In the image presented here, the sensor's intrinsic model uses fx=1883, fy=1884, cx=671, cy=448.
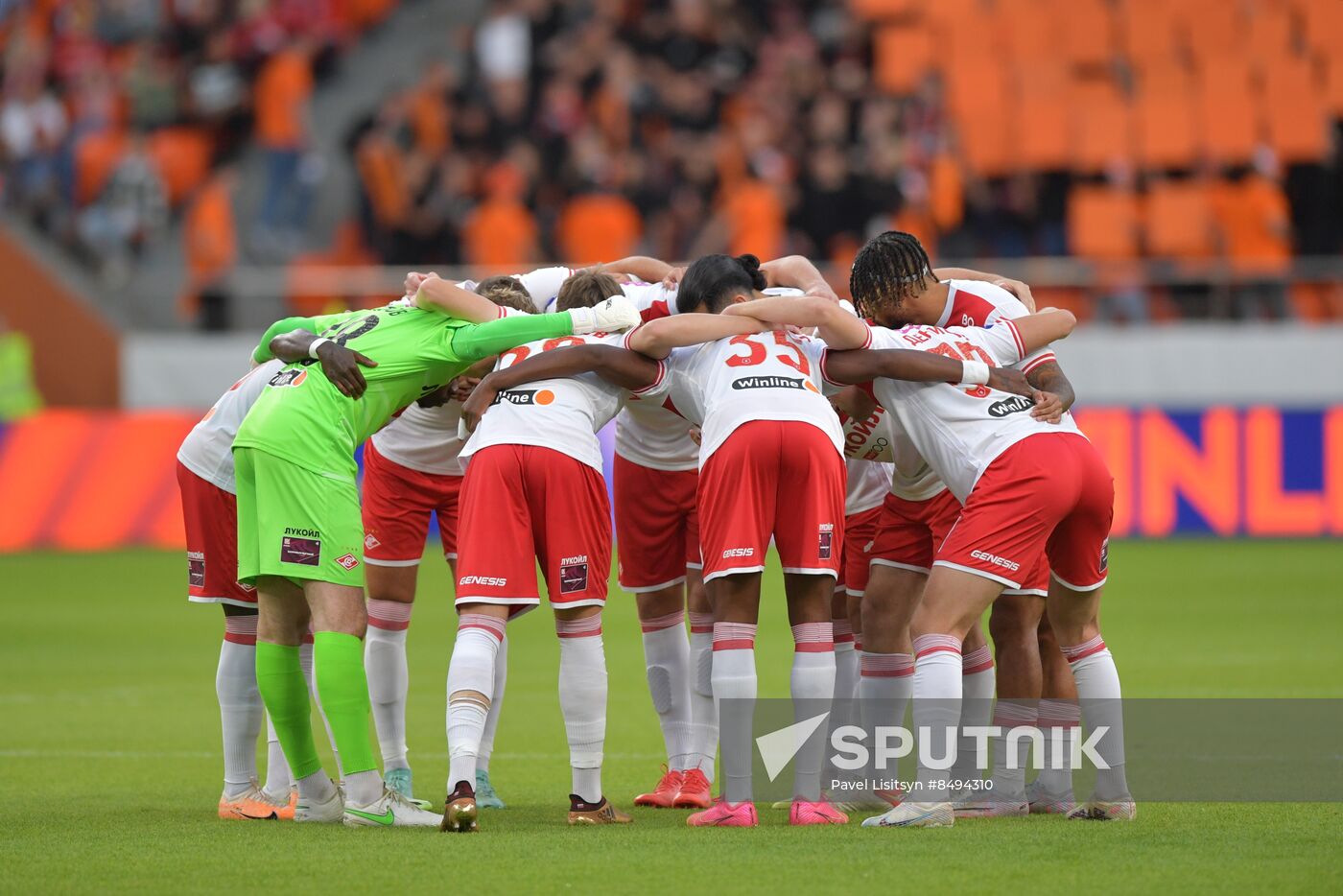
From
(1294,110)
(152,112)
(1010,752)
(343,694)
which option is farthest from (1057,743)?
(152,112)

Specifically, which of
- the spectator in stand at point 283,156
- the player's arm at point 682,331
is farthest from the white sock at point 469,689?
the spectator in stand at point 283,156

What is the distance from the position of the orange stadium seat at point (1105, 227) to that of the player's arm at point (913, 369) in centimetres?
1546

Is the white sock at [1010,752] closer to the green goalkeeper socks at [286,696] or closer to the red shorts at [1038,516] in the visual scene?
the red shorts at [1038,516]

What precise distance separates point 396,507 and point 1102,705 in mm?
3286

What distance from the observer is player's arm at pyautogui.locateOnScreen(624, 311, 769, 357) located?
734 centimetres

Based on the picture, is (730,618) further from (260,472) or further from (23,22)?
(23,22)

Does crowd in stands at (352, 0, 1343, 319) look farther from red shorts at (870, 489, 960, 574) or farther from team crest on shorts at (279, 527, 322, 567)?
team crest on shorts at (279, 527, 322, 567)

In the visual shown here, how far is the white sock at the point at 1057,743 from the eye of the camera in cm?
754

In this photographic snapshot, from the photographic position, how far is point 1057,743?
25.0ft

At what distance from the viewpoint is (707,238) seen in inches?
859

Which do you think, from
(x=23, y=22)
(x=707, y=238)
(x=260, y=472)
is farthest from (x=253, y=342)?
(x=260, y=472)

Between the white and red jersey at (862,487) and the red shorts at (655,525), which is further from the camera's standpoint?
the white and red jersey at (862,487)

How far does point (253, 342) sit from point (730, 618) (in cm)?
1562

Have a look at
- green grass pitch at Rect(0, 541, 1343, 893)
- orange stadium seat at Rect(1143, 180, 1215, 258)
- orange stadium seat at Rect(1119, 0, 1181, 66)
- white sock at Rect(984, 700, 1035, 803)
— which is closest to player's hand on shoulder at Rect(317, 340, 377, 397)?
green grass pitch at Rect(0, 541, 1343, 893)
